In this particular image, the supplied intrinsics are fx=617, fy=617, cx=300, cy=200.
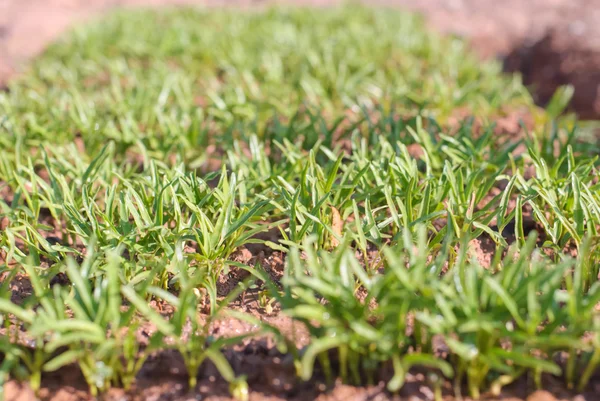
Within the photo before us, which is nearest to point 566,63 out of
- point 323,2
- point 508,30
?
point 508,30

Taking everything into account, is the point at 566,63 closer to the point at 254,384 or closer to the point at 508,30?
the point at 508,30

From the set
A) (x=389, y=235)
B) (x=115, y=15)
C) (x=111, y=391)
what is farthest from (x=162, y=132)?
(x=115, y=15)

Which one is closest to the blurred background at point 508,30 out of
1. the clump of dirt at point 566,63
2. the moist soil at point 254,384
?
the clump of dirt at point 566,63

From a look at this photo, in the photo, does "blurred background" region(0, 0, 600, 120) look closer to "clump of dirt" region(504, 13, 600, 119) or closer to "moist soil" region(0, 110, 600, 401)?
"clump of dirt" region(504, 13, 600, 119)

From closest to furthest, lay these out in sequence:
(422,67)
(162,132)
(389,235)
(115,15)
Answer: (389,235), (162,132), (422,67), (115,15)

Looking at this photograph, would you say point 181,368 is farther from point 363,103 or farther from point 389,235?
point 363,103

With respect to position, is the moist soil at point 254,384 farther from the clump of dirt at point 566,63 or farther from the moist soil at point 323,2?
the clump of dirt at point 566,63

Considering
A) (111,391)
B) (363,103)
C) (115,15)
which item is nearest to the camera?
(111,391)

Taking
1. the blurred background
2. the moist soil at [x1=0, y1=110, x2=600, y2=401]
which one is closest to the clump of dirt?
the blurred background
